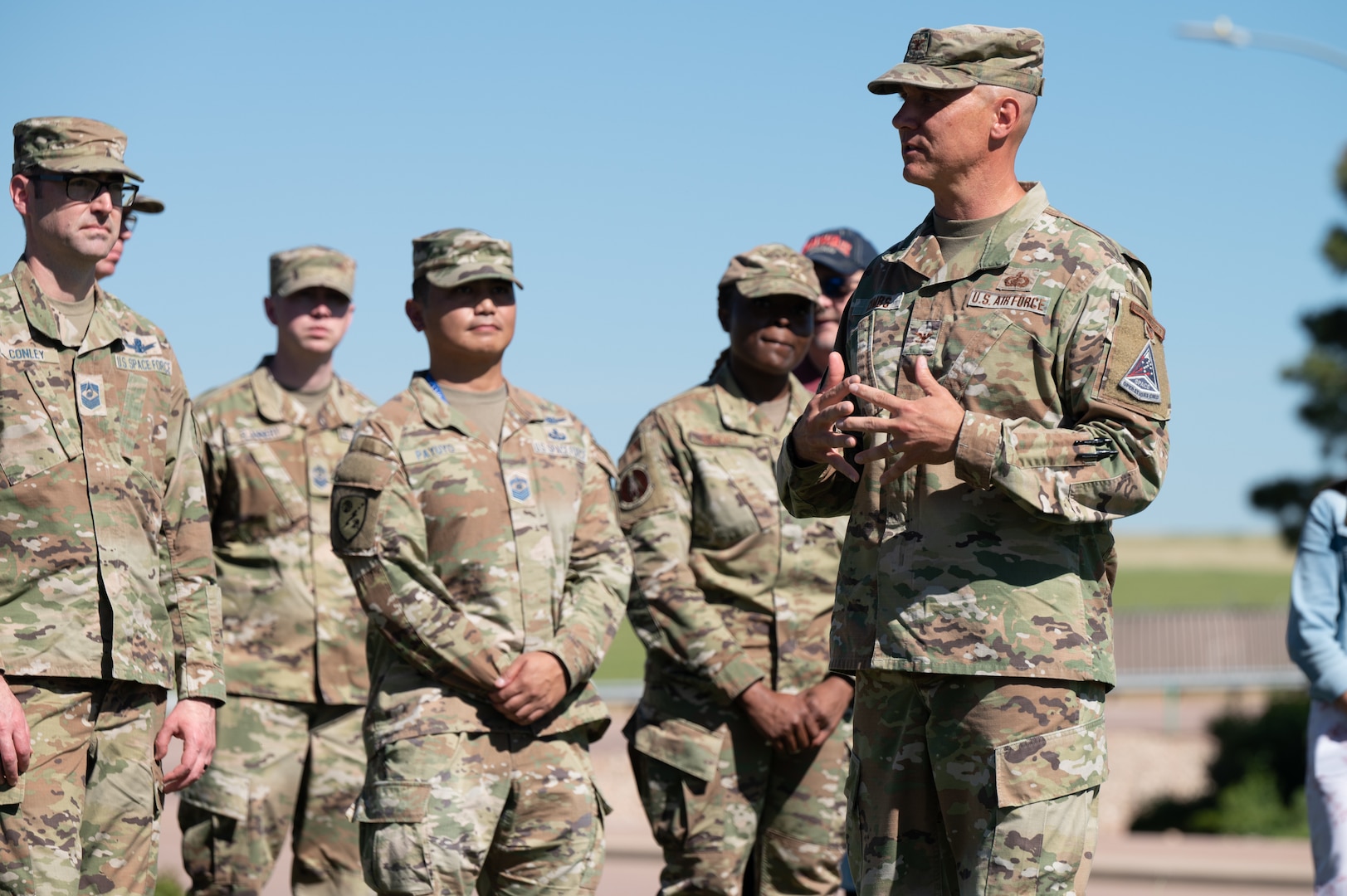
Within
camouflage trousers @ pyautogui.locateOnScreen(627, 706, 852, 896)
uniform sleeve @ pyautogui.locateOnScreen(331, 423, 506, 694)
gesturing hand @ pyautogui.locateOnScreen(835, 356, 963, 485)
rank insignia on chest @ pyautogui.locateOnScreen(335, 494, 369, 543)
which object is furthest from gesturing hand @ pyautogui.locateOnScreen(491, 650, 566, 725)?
gesturing hand @ pyautogui.locateOnScreen(835, 356, 963, 485)

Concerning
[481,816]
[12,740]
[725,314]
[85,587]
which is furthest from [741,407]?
[12,740]

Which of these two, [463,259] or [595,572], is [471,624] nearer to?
[595,572]

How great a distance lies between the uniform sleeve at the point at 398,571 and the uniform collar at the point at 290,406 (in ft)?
5.80

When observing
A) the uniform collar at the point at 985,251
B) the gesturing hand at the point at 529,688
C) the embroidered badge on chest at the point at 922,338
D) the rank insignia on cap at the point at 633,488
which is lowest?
the gesturing hand at the point at 529,688

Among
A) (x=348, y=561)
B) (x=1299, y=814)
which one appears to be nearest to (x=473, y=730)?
(x=348, y=561)

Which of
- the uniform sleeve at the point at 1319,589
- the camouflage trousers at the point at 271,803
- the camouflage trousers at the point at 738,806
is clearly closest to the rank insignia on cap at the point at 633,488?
the camouflage trousers at the point at 738,806

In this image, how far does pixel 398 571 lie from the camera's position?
5.17 metres

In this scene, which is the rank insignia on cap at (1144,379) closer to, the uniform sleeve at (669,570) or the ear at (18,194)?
the uniform sleeve at (669,570)

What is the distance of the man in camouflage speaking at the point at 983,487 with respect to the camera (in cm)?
375

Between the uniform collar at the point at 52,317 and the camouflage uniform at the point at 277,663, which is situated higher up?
the uniform collar at the point at 52,317

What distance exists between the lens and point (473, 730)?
5.09 metres

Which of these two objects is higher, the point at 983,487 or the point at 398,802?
the point at 983,487

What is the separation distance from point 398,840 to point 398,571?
810mm

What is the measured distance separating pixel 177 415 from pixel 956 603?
2364 mm
